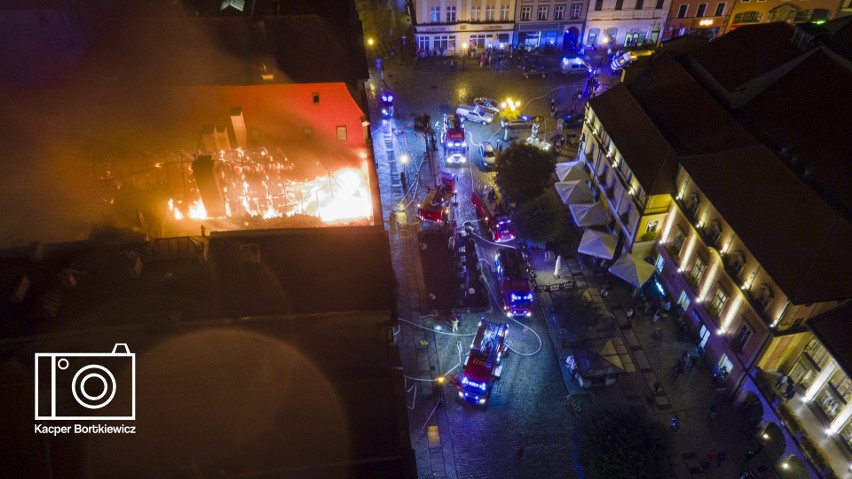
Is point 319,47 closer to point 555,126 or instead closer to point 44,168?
point 44,168

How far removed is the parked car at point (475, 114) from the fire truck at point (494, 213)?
37.0 feet

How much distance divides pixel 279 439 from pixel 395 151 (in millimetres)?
34974

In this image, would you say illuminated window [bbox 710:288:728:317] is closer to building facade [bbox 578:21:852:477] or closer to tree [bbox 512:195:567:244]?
building facade [bbox 578:21:852:477]

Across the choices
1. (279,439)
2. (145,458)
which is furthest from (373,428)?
(145,458)

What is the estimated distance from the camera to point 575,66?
62625 millimetres

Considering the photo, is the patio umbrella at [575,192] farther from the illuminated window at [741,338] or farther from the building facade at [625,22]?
the building facade at [625,22]

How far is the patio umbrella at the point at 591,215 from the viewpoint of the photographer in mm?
42469

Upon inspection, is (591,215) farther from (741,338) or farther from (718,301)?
(741,338)

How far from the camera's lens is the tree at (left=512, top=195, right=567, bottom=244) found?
40594 millimetres

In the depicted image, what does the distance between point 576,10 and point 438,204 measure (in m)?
34.9

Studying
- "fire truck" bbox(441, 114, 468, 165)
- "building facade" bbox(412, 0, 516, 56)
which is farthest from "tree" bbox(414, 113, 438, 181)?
"building facade" bbox(412, 0, 516, 56)

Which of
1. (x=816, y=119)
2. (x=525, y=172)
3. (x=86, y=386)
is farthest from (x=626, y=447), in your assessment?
(x=816, y=119)

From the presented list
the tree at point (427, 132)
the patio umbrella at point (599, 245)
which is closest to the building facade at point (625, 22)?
the tree at point (427, 132)

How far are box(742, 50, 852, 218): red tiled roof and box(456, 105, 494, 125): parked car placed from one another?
946 inches
